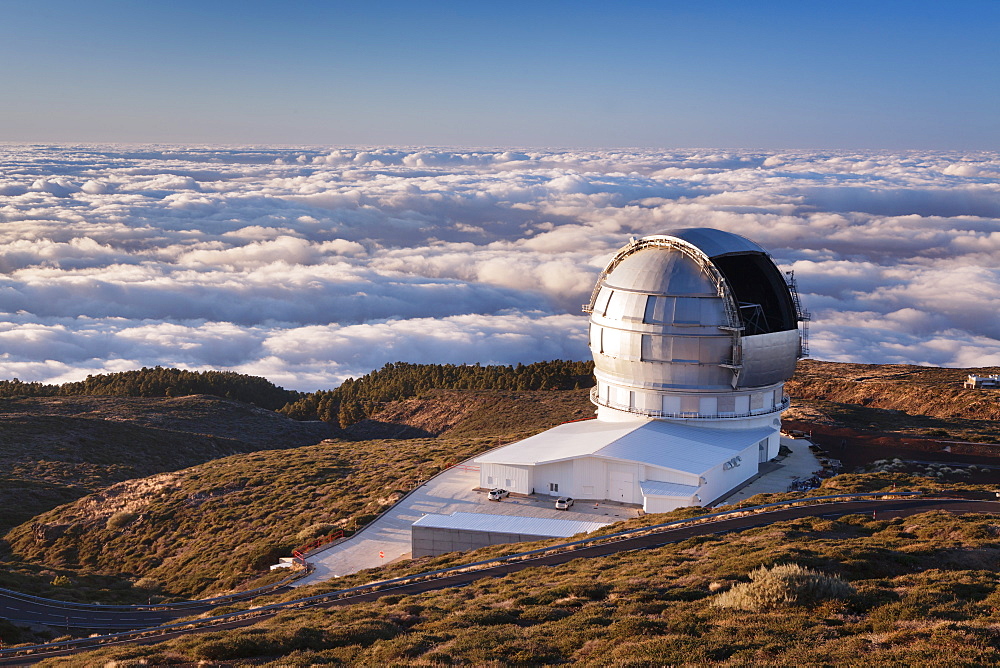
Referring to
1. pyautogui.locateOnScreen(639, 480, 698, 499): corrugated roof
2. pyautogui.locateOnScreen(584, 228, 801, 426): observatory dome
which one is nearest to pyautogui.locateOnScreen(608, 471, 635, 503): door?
pyautogui.locateOnScreen(639, 480, 698, 499): corrugated roof

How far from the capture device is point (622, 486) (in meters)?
32.7

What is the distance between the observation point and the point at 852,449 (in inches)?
1569

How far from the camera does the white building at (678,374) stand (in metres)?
33.3

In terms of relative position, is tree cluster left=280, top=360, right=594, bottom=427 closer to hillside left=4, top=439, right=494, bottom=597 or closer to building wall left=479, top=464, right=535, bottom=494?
hillside left=4, top=439, right=494, bottom=597

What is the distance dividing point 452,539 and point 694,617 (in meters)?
15.9

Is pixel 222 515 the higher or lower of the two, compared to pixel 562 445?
lower

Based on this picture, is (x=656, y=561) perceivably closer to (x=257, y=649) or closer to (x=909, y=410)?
(x=257, y=649)

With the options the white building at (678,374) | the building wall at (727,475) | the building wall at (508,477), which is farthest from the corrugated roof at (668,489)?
the building wall at (508,477)

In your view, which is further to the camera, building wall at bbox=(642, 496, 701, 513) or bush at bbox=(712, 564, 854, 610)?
building wall at bbox=(642, 496, 701, 513)

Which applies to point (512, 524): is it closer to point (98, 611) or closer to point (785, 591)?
point (98, 611)

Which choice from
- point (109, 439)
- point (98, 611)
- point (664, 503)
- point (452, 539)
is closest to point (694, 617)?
point (452, 539)

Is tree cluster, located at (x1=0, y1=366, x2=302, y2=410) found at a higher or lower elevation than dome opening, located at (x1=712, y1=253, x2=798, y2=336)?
A: lower

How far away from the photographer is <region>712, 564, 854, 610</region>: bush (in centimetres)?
1397

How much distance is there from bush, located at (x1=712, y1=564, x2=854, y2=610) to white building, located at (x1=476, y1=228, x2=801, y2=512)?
57.7ft
